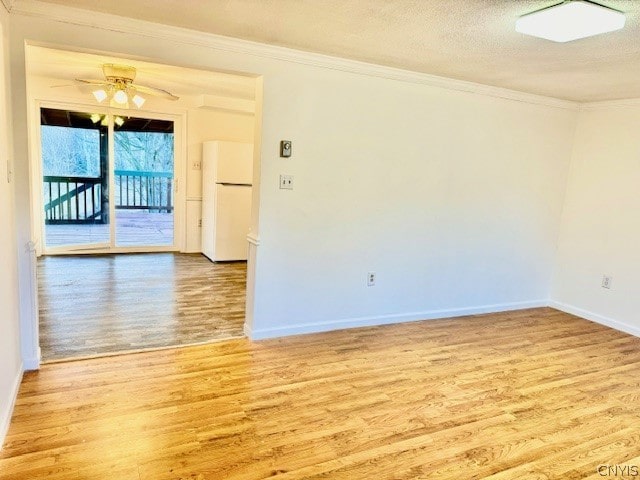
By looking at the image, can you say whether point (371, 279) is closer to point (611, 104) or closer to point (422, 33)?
point (422, 33)

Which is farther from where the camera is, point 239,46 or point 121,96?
point 121,96

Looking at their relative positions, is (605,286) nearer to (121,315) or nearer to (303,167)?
(303,167)

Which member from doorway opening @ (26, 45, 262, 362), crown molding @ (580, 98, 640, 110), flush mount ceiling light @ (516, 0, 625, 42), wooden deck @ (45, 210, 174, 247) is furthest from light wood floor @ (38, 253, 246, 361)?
crown molding @ (580, 98, 640, 110)

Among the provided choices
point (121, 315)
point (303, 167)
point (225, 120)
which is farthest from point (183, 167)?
point (303, 167)

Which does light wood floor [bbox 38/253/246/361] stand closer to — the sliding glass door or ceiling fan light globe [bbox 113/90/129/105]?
the sliding glass door

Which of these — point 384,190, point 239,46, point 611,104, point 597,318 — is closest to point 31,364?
point 239,46

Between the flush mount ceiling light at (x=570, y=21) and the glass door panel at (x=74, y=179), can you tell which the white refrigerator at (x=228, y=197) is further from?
the flush mount ceiling light at (x=570, y=21)

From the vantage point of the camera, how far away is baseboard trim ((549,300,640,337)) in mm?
3996

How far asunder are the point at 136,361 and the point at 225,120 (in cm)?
430

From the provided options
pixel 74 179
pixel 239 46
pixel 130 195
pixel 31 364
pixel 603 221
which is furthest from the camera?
pixel 130 195

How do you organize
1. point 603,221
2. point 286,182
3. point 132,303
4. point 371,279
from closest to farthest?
point 286,182 → point 371,279 → point 132,303 → point 603,221

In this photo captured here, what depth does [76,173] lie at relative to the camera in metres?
5.88

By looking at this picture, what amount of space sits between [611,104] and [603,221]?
110 cm

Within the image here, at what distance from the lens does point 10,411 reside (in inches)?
87.0
